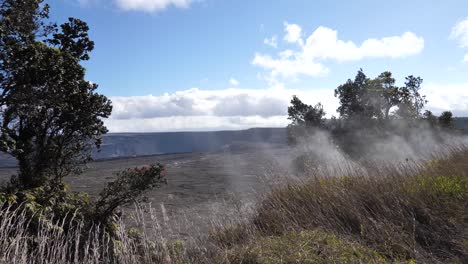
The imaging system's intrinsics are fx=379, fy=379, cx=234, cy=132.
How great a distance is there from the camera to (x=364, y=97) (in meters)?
23.5

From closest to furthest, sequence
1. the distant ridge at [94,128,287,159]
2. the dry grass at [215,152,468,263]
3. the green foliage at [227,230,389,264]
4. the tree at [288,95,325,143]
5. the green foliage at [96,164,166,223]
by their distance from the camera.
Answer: the green foliage at [227,230,389,264] → the dry grass at [215,152,468,263] → the green foliage at [96,164,166,223] → the tree at [288,95,325,143] → the distant ridge at [94,128,287,159]

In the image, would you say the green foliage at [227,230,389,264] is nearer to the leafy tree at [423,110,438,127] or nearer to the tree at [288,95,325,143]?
the tree at [288,95,325,143]

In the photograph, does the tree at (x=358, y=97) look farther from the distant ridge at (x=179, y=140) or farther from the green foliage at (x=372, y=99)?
the distant ridge at (x=179, y=140)

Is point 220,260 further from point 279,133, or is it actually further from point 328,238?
point 279,133

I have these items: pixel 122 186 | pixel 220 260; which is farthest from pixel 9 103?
pixel 220 260

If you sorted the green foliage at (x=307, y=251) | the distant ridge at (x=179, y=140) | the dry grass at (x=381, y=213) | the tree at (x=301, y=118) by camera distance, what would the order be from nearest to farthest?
the green foliage at (x=307, y=251)
the dry grass at (x=381, y=213)
the tree at (x=301, y=118)
the distant ridge at (x=179, y=140)

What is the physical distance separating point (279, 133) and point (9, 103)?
97.7 meters

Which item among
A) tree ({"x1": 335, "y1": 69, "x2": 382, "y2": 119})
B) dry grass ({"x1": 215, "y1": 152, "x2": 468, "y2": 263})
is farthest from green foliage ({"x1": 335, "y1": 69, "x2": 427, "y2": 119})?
dry grass ({"x1": 215, "y1": 152, "x2": 468, "y2": 263})

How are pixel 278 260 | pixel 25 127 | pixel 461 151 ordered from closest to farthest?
1. pixel 278 260
2. pixel 25 127
3. pixel 461 151

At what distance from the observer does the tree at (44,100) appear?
521cm

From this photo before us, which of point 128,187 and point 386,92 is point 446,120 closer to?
point 386,92

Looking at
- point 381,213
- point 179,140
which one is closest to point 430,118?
point 381,213

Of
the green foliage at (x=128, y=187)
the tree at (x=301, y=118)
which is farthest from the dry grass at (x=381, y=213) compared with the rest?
the tree at (x=301, y=118)

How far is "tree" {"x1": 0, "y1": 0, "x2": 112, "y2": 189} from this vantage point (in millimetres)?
5211
